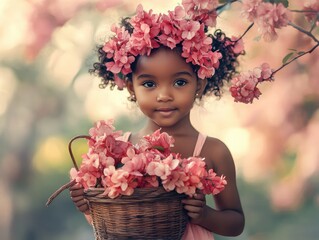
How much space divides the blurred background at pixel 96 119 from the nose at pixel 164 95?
2.28 feet

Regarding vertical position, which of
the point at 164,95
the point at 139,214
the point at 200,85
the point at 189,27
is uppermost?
the point at 189,27

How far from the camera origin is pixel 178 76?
2.32 metres

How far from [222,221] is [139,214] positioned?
16.5 inches

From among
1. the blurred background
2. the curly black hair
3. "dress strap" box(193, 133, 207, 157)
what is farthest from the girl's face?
the blurred background

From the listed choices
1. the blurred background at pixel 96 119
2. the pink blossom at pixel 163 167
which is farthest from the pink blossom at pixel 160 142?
the blurred background at pixel 96 119

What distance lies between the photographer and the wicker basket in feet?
6.42

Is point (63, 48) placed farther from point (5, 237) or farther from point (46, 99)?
point (5, 237)

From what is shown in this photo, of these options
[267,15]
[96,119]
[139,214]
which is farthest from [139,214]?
[96,119]

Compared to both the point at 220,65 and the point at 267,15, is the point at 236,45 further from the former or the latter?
the point at 267,15

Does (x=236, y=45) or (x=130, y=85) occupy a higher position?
(x=236, y=45)

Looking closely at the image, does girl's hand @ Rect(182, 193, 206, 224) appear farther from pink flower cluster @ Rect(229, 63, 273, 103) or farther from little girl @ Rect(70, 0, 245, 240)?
pink flower cluster @ Rect(229, 63, 273, 103)

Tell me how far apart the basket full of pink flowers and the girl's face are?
259 millimetres

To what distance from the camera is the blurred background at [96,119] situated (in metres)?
3.02

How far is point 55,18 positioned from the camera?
3096mm
